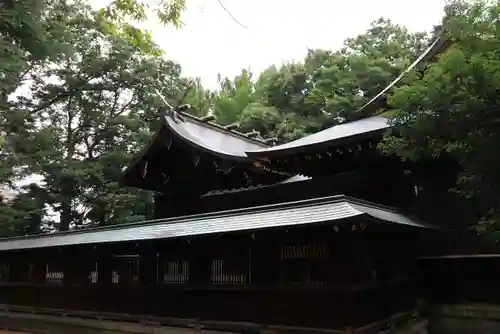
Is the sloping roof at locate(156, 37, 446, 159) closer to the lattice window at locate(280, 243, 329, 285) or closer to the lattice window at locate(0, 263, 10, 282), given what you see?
the lattice window at locate(280, 243, 329, 285)

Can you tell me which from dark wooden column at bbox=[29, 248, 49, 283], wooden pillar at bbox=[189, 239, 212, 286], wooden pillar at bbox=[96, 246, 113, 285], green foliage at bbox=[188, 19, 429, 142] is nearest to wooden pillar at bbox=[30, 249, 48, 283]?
dark wooden column at bbox=[29, 248, 49, 283]

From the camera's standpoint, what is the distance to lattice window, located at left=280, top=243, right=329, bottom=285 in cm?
824

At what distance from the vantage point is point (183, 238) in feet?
30.9

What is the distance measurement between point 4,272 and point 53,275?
3.09 meters

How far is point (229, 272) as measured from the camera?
9.54 m

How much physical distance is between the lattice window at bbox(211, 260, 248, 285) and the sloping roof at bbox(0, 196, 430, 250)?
33.2 inches

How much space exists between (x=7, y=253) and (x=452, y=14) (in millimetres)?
14931

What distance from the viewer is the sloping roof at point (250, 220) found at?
→ 7.96m

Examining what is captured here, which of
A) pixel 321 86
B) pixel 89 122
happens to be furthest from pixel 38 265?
pixel 321 86

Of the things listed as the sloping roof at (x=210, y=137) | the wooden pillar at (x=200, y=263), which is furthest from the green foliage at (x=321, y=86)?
the wooden pillar at (x=200, y=263)

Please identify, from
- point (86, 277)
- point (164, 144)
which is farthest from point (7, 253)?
point (164, 144)

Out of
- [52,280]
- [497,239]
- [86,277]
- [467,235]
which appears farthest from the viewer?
[52,280]

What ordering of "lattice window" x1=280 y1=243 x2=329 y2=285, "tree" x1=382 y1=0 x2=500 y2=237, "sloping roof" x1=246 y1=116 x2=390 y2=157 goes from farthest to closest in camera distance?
"sloping roof" x1=246 y1=116 x2=390 y2=157, "lattice window" x1=280 y1=243 x2=329 y2=285, "tree" x1=382 y1=0 x2=500 y2=237

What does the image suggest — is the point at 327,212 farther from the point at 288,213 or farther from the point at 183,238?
the point at 183,238
